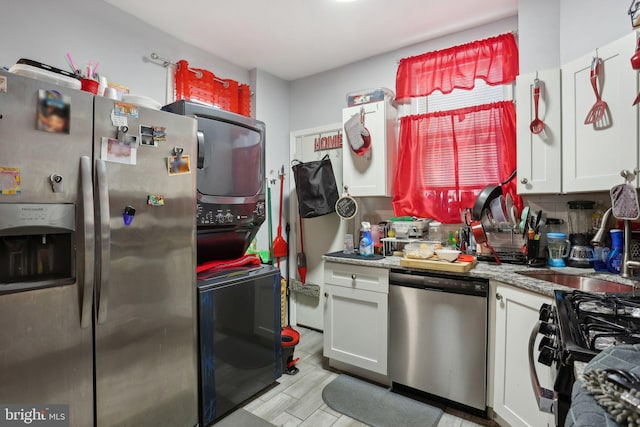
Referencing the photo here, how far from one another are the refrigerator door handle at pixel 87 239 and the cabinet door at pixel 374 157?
1887 mm

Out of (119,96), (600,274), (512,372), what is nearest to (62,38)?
(119,96)

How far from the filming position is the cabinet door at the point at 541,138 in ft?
6.07

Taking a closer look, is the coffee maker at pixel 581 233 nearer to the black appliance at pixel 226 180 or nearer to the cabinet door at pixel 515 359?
the cabinet door at pixel 515 359

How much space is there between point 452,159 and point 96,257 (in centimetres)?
235

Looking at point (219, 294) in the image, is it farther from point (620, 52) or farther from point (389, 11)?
point (620, 52)

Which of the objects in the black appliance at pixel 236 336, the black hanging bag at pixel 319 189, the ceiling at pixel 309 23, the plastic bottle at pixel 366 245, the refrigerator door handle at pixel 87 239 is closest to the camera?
the refrigerator door handle at pixel 87 239

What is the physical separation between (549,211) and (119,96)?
8.75 ft

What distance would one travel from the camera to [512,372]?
1.65m

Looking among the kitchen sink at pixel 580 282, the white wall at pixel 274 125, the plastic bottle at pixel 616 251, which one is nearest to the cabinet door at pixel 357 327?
the kitchen sink at pixel 580 282

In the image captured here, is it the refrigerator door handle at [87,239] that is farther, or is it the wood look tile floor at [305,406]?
the wood look tile floor at [305,406]

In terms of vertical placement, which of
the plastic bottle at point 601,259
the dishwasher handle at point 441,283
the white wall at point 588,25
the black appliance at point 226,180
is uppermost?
the white wall at point 588,25

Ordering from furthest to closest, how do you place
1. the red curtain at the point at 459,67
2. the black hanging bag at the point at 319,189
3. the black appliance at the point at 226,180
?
the black hanging bag at the point at 319,189 < the red curtain at the point at 459,67 < the black appliance at the point at 226,180

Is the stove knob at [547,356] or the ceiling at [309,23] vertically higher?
the ceiling at [309,23]

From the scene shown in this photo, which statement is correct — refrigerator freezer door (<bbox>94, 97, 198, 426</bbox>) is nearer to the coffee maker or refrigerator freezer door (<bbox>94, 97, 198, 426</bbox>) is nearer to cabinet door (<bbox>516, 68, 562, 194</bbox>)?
cabinet door (<bbox>516, 68, 562, 194</bbox>)
